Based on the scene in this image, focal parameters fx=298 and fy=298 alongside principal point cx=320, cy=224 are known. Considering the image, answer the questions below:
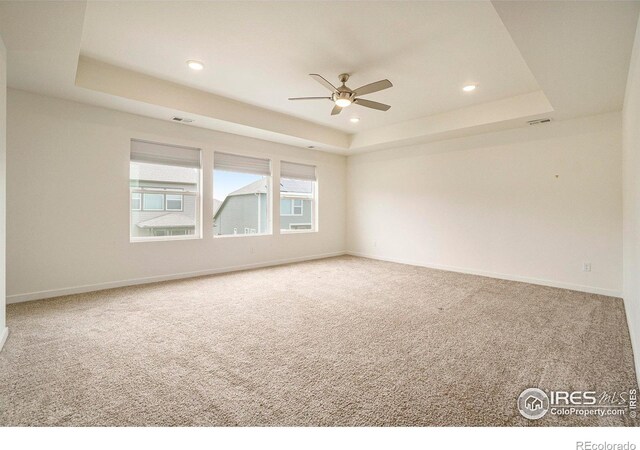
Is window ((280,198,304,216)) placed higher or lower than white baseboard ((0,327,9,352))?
higher

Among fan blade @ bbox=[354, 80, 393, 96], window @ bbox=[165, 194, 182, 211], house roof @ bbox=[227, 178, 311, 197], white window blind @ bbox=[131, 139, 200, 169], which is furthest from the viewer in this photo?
house roof @ bbox=[227, 178, 311, 197]

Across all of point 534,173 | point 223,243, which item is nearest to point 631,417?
point 534,173

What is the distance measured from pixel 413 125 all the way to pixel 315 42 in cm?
291

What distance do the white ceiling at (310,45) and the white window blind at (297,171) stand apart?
77.5 inches

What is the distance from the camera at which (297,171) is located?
6320 millimetres

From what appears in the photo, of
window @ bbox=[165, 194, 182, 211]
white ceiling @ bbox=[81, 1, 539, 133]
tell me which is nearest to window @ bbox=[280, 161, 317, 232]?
window @ bbox=[165, 194, 182, 211]

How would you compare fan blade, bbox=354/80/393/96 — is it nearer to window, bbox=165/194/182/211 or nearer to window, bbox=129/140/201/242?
window, bbox=129/140/201/242

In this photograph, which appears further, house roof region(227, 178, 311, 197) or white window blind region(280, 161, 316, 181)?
white window blind region(280, 161, 316, 181)

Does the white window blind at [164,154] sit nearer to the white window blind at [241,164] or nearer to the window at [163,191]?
the window at [163,191]

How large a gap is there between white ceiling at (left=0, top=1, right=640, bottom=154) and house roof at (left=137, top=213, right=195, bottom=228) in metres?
1.52

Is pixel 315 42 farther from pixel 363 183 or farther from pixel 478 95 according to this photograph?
pixel 363 183

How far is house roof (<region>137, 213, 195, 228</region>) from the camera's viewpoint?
4480 mm

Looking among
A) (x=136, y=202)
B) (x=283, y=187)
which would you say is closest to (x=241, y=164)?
(x=283, y=187)

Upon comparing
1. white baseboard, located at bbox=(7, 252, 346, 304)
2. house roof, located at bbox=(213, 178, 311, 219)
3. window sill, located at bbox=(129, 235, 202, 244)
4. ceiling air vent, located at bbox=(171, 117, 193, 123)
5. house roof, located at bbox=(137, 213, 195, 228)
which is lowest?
white baseboard, located at bbox=(7, 252, 346, 304)
